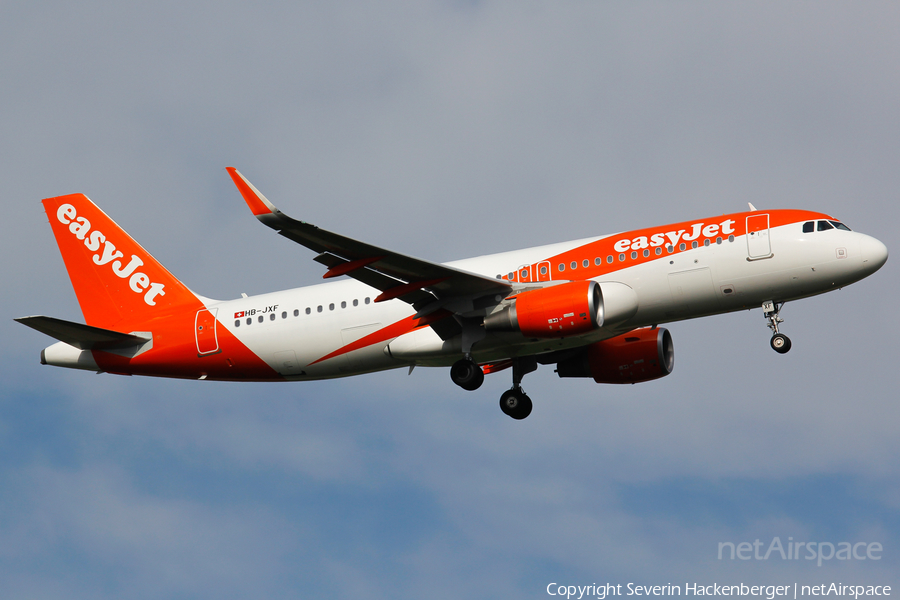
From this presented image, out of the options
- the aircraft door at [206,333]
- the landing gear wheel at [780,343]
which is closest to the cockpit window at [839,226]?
the landing gear wheel at [780,343]

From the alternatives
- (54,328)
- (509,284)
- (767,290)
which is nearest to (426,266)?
(509,284)

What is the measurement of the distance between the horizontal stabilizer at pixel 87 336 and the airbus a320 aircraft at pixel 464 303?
49mm

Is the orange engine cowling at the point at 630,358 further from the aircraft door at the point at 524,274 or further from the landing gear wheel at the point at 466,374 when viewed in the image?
the landing gear wheel at the point at 466,374

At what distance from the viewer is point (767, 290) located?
94.2 feet

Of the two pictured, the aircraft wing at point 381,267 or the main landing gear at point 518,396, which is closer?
the aircraft wing at point 381,267

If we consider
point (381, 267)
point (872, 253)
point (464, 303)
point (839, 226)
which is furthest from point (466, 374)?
point (872, 253)

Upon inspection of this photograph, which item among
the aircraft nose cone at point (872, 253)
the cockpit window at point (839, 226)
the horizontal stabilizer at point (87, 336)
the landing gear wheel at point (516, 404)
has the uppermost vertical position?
the cockpit window at point (839, 226)

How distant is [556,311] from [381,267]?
5133 millimetres

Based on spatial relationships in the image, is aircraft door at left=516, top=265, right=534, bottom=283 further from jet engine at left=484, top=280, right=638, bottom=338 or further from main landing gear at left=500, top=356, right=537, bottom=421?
main landing gear at left=500, top=356, right=537, bottom=421

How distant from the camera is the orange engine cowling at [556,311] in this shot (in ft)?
91.5

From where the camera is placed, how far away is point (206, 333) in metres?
33.4

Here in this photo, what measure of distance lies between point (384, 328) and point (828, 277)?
13262 mm

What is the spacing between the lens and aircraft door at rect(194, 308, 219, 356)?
33.2m

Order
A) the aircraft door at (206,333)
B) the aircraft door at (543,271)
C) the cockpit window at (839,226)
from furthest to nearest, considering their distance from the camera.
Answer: the aircraft door at (206,333), the aircraft door at (543,271), the cockpit window at (839,226)
